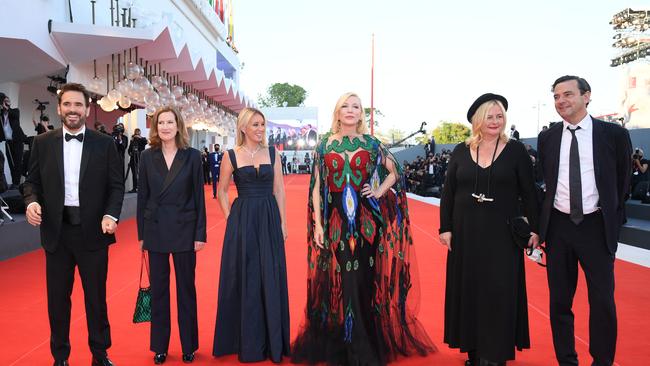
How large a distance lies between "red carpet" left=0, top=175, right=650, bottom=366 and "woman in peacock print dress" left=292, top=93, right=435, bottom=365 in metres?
0.29

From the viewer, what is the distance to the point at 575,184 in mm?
3184

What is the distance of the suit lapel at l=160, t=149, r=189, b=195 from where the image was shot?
3.54m

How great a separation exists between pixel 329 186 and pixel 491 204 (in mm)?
1057

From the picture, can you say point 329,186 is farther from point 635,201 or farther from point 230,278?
point 635,201

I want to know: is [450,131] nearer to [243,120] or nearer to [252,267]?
[243,120]

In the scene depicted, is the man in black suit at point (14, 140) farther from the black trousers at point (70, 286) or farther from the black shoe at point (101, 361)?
the black shoe at point (101, 361)

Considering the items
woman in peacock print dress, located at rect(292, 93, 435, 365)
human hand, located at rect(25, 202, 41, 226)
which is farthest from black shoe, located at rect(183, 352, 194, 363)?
human hand, located at rect(25, 202, 41, 226)

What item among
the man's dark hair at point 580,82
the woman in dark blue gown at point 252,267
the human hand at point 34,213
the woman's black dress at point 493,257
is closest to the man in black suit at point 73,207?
the human hand at point 34,213

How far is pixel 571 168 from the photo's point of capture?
10.6ft

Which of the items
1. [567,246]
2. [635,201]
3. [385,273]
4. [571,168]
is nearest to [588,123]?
[571,168]

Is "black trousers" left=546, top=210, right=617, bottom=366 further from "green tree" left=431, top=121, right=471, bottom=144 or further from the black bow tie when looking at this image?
"green tree" left=431, top=121, right=471, bottom=144

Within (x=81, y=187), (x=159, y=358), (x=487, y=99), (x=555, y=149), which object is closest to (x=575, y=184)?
(x=555, y=149)

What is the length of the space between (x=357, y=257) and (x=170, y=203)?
4.24 ft

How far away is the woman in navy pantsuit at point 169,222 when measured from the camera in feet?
11.6
